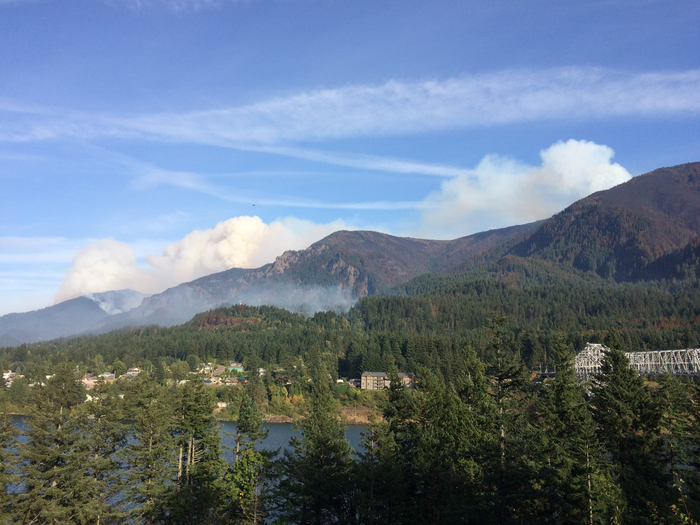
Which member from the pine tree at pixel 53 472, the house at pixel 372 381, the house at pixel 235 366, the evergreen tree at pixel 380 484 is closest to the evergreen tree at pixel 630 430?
the evergreen tree at pixel 380 484

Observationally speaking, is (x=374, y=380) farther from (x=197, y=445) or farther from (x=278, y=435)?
(x=197, y=445)

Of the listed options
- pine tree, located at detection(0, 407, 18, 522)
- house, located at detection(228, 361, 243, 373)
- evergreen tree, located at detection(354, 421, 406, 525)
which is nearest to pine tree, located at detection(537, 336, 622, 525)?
evergreen tree, located at detection(354, 421, 406, 525)

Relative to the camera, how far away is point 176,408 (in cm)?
3484

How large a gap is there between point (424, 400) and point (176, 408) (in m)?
18.3

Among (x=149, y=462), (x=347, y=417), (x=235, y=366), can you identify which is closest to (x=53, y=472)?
(x=149, y=462)

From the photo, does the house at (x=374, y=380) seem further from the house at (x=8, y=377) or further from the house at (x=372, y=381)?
the house at (x=8, y=377)

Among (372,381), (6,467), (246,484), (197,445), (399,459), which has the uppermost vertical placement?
(6,467)

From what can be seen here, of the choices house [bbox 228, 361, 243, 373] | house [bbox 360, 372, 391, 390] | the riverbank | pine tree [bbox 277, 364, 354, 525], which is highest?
pine tree [bbox 277, 364, 354, 525]

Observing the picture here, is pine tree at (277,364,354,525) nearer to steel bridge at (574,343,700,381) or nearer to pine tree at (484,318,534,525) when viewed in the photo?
pine tree at (484,318,534,525)

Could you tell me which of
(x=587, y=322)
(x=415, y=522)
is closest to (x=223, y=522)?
(x=415, y=522)

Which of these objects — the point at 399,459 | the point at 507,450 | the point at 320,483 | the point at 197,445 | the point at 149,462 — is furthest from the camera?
the point at 197,445

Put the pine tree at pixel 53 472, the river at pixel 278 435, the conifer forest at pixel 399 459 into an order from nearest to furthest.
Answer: the conifer forest at pixel 399 459
the pine tree at pixel 53 472
the river at pixel 278 435

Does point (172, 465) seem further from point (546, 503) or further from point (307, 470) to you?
point (546, 503)

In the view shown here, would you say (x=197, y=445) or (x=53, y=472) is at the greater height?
(x=53, y=472)
